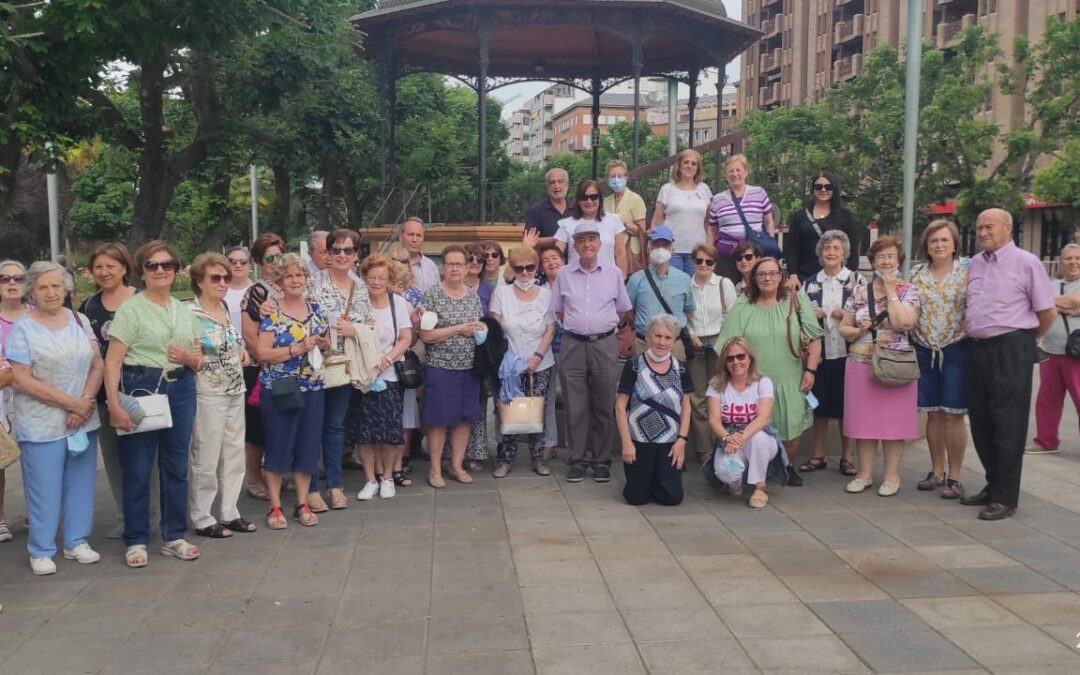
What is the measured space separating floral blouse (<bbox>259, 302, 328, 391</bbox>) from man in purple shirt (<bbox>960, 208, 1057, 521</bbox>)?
13.6ft

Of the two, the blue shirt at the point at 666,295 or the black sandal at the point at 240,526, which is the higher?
the blue shirt at the point at 666,295

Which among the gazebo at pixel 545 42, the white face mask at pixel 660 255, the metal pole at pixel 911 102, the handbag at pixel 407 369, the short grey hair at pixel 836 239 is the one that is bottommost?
the handbag at pixel 407 369

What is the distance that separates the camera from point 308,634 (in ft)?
13.7

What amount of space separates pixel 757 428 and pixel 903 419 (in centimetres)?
110

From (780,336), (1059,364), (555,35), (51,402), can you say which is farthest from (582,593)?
(555,35)

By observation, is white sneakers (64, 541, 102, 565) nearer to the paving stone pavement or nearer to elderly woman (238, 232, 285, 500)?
the paving stone pavement

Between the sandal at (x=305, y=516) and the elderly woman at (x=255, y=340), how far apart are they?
62 cm

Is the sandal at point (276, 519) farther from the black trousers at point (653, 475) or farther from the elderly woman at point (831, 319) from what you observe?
the elderly woman at point (831, 319)

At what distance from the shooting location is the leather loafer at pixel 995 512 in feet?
19.4

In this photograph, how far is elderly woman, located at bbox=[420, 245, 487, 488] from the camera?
6.78 metres

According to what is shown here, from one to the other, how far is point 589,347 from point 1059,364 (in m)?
4.16

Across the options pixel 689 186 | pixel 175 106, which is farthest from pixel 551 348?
pixel 175 106

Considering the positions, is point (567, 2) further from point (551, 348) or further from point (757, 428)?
point (757, 428)

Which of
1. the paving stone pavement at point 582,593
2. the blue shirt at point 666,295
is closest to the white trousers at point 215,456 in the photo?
the paving stone pavement at point 582,593
